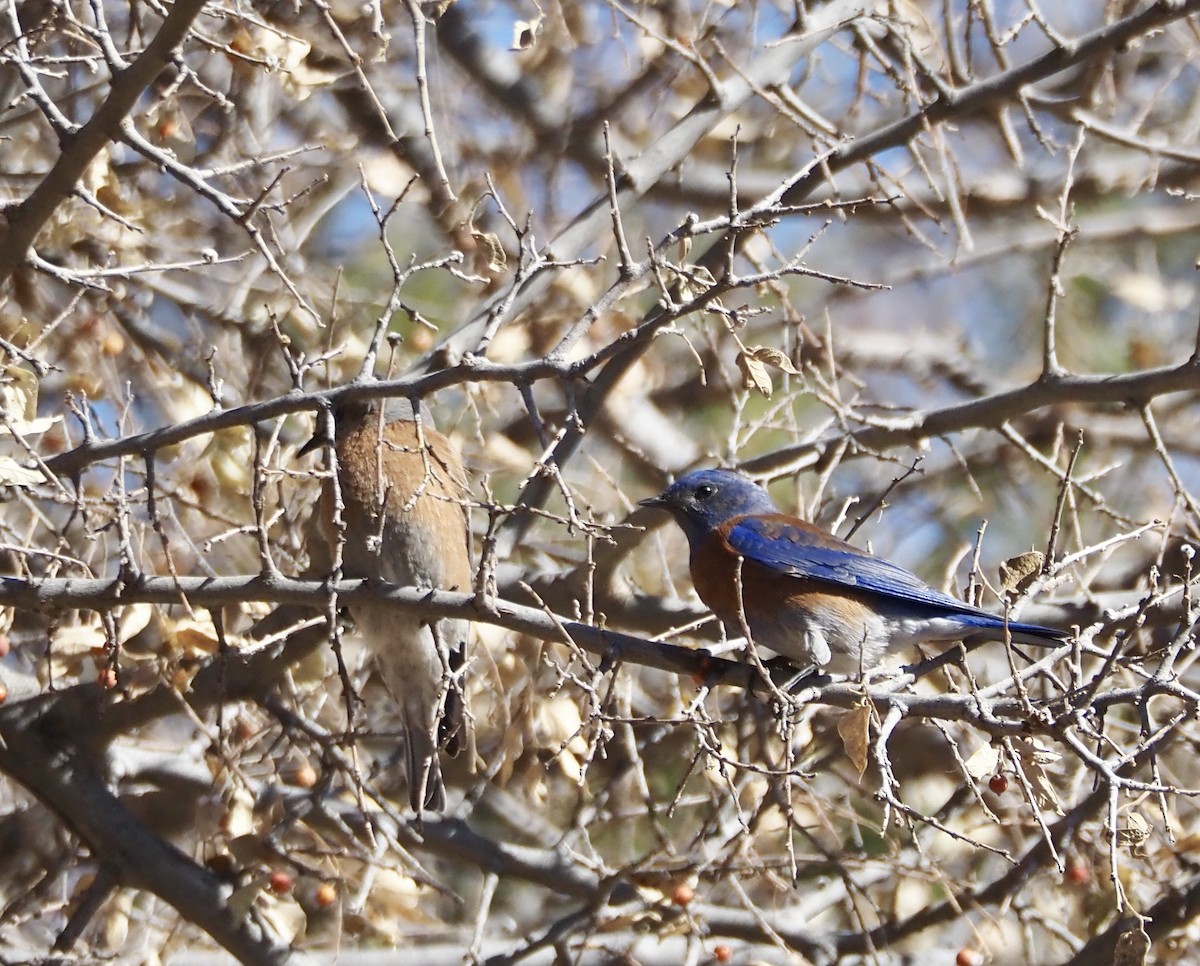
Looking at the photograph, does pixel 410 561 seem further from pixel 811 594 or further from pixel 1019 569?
pixel 1019 569

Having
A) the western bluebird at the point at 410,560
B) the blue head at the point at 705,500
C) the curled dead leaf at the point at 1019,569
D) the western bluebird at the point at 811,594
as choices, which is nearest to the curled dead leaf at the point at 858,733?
the curled dead leaf at the point at 1019,569

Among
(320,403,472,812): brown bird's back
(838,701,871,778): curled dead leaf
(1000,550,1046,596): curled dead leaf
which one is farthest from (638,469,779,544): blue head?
(838,701,871,778): curled dead leaf

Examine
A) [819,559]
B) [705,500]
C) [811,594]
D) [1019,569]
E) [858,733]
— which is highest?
[705,500]

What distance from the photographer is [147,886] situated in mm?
4684

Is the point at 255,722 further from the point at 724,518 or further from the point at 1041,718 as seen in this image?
the point at 1041,718

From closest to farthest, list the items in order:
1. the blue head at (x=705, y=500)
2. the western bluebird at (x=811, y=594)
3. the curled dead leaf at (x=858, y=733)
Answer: the curled dead leaf at (x=858, y=733) → the western bluebird at (x=811, y=594) → the blue head at (x=705, y=500)

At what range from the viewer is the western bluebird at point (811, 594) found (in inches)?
183

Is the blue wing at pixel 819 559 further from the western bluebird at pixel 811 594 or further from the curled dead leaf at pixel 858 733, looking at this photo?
the curled dead leaf at pixel 858 733

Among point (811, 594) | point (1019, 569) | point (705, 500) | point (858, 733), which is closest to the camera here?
point (858, 733)

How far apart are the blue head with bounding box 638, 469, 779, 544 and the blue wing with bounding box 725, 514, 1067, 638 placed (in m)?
0.08

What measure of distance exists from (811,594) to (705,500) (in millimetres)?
529

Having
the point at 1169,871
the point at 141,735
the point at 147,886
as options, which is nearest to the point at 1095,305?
the point at 1169,871

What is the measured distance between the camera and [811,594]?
4.79 m

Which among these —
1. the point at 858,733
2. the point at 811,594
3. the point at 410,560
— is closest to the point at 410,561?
the point at 410,560
